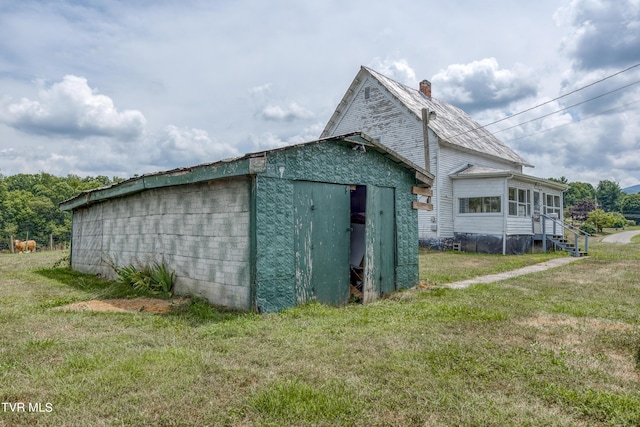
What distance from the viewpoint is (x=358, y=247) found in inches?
337

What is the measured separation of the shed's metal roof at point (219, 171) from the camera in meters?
5.95

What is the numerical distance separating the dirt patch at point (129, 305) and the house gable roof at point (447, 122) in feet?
49.8

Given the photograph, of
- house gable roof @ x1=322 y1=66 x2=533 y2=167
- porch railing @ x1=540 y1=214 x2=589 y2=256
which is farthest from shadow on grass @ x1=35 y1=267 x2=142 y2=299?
porch railing @ x1=540 y1=214 x2=589 y2=256

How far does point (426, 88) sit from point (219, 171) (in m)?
21.0

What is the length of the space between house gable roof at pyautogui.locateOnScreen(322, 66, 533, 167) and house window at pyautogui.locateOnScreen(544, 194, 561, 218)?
3.16 meters

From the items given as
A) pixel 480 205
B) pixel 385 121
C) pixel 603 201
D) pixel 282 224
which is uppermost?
pixel 603 201

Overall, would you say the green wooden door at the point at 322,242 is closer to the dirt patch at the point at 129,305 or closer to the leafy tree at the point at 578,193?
the dirt patch at the point at 129,305

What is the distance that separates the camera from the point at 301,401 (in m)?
3.17

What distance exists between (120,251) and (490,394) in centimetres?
888

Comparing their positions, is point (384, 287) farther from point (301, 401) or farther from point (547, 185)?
point (547, 185)

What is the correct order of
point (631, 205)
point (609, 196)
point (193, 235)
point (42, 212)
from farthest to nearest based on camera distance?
point (609, 196), point (631, 205), point (42, 212), point (193, 235)

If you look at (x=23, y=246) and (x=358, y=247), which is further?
(x=23, y=246)

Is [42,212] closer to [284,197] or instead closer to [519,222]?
[519,222]

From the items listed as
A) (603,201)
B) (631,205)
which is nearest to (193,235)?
(631,205)
